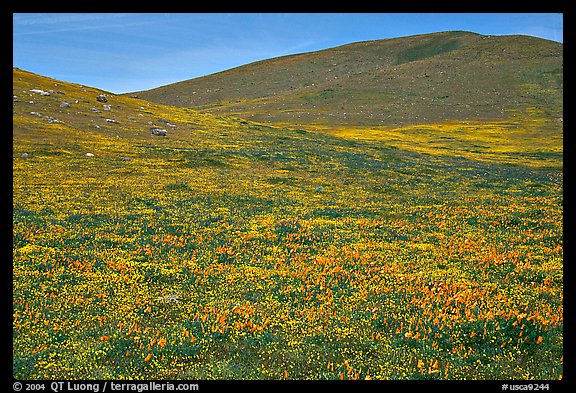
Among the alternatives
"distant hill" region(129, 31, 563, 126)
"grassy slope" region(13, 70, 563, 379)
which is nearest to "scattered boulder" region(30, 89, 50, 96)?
"grassy slope" region(13, 70, 563, 379)

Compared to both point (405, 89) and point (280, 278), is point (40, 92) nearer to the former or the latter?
Result: point (280, 278)

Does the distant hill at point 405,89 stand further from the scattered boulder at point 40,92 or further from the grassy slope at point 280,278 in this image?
the grassy slope at point 280,278

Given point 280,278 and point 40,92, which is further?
point 40,92

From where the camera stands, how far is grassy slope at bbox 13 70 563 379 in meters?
8.10

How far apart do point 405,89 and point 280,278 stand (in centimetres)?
12773

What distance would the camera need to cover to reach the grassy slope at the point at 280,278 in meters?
8.10

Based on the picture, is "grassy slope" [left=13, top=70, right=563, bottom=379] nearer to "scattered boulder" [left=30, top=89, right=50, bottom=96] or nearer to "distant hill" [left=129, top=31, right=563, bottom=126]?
"scattered boulder" [left=30, top=89, right=50, bottom=96]

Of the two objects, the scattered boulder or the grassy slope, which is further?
the scattered boulder

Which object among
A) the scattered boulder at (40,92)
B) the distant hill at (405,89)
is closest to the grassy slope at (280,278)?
the scattered boulder at (40,92)

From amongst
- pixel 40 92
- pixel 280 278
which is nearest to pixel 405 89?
pixel 40 92

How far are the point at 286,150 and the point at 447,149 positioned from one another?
28.1 metres

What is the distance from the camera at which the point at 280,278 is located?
12.3 meters

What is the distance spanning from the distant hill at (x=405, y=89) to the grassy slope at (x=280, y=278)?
75319mm

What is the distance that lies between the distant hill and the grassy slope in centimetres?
7532
